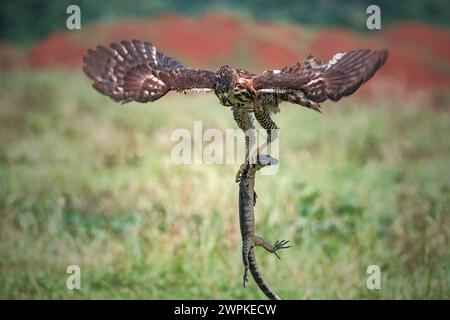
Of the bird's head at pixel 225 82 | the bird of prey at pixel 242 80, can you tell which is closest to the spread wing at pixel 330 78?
the bird of prey at pixel 242 80

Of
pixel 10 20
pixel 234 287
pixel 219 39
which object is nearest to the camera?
pixel 234 287

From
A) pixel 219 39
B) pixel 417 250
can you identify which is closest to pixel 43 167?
pixel 417 250

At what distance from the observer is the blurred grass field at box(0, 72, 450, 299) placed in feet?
25.0

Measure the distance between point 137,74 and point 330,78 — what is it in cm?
114

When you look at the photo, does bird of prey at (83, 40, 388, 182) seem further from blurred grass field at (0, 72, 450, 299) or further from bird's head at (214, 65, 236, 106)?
blurred grass field at (0, 72, 450, 299)

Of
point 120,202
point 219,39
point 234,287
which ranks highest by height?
point 219,39

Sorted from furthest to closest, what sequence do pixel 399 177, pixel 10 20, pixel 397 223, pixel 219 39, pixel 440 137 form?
1. pixel 10 20
2. pixel 219 39
3. pixel 440 137
4. pixel 399 177
5. pixel 397 223

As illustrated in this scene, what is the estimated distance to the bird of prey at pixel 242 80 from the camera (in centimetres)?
499

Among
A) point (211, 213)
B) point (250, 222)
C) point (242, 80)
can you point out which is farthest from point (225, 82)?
point (211, 213)

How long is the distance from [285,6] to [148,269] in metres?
9.33

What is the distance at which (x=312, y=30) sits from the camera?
1564 cm

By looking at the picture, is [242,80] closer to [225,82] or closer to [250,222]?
[225,82]

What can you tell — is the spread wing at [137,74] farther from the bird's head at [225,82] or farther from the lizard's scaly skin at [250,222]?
the lizard's scaly skin at [250,222]

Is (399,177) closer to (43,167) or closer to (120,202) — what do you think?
(120,202)
